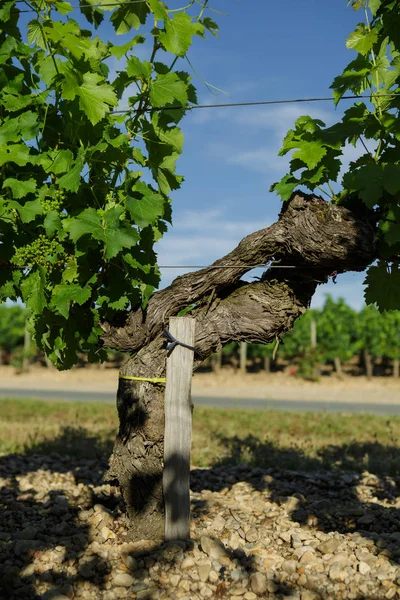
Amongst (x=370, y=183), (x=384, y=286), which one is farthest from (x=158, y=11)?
(x=384, y=286)

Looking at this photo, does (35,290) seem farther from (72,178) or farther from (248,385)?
(248,385)

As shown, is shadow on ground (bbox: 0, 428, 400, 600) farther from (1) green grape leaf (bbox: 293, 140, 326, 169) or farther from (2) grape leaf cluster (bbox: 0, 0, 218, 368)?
(1) green grape leaf (bbox: 293, 140, 326, 169)

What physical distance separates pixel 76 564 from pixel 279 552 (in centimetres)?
137

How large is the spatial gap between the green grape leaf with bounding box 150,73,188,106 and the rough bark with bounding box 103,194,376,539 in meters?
1.06

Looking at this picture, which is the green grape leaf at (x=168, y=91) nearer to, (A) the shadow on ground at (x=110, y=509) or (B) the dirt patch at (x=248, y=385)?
(A) the shadow on ground at (x=110, y=509)

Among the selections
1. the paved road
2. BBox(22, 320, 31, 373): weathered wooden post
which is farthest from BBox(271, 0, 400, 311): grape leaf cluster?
BBox(22, 320, 31, 373): weathered wooden post

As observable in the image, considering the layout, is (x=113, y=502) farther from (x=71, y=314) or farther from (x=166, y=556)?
(x=71, y=314)

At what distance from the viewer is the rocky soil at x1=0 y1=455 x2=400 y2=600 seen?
3.86 m

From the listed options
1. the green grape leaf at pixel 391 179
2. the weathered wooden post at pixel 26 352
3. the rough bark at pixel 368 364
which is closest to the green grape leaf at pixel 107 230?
the green grape leaf at pixel 391 179

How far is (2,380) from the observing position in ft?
91.6

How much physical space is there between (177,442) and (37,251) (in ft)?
5.29

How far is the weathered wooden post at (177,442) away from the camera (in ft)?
14.3

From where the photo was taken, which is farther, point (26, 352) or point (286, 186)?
point (26, 352)

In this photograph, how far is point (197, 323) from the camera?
182 inches
